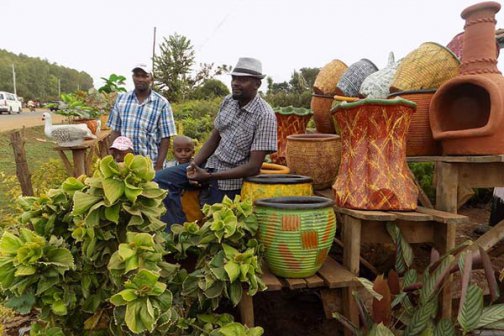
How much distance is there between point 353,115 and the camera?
2324 mm

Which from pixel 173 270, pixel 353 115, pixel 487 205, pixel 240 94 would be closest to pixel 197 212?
pixel 240 94

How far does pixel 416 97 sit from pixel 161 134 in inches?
77.6

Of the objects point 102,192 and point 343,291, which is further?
point 343,291

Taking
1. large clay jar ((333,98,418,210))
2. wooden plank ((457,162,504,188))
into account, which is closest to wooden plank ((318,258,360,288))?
large clay jar ((333,98,418,210))

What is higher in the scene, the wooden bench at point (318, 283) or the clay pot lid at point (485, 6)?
the clay pot lid at point (485, 6)

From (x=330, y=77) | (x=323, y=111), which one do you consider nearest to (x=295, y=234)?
(x=323, y=111)

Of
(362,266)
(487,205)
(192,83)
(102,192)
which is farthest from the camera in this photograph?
(192,83)

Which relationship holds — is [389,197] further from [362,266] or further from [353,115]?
[362,266]

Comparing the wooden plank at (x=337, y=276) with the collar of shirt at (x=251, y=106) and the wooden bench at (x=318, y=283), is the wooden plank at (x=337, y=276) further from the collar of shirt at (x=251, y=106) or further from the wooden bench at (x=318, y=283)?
the collar of shirt at (x=251, y=106)

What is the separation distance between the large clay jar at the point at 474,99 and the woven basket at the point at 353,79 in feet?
2.70

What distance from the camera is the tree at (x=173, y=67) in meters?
18.0

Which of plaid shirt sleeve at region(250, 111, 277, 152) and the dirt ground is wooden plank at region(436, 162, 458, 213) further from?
plaid shirt sleeve at region(250, 111, 277, 152)

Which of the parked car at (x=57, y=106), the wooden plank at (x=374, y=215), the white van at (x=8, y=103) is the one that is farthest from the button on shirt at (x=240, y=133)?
the white van at (x=8, y=103)

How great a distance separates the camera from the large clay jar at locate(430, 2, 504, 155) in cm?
223
